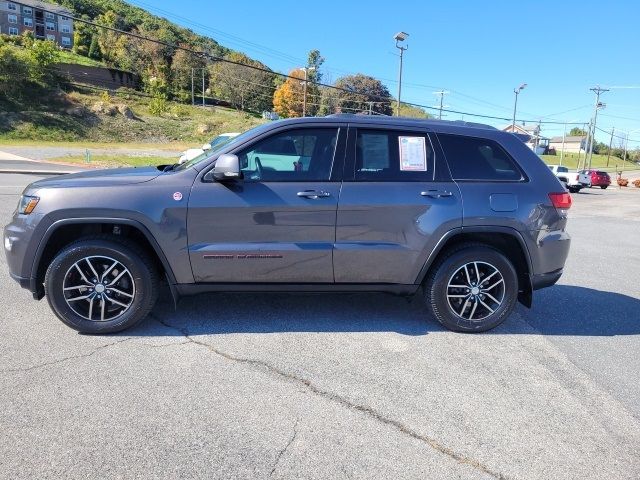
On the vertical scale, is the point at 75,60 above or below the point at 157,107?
above

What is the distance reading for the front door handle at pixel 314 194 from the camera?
379cm

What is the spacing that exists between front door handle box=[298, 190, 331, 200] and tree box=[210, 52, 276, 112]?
95.2m

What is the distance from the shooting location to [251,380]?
318 cm

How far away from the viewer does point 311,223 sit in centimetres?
382

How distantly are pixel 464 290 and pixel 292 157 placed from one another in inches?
73.9

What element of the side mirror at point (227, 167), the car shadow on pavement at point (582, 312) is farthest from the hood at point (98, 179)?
the car shadow on pavement at point (582, 312)

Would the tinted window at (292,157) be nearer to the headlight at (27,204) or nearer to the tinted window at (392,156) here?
the tinted window at (392,156)

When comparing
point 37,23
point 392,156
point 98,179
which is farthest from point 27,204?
point 37,23

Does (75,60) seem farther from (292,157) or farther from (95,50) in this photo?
(292,157)

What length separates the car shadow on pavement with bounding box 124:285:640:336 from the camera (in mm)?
4090

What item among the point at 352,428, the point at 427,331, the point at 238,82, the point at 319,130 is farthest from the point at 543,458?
the point at 238,82

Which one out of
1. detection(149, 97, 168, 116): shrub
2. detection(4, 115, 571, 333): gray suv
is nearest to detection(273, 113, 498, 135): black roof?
detection(4, 115, 571, 333): gray suv

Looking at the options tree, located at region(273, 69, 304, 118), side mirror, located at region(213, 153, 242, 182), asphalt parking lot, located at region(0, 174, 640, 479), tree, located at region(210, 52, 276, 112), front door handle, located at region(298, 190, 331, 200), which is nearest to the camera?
asphalt parking lot, located at region(0, 174, 640, 479)

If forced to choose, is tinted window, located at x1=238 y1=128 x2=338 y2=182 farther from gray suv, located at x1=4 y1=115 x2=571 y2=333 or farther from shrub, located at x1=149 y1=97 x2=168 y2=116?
shrub, located at x1=149 y1=97 x2=168 y2=116
